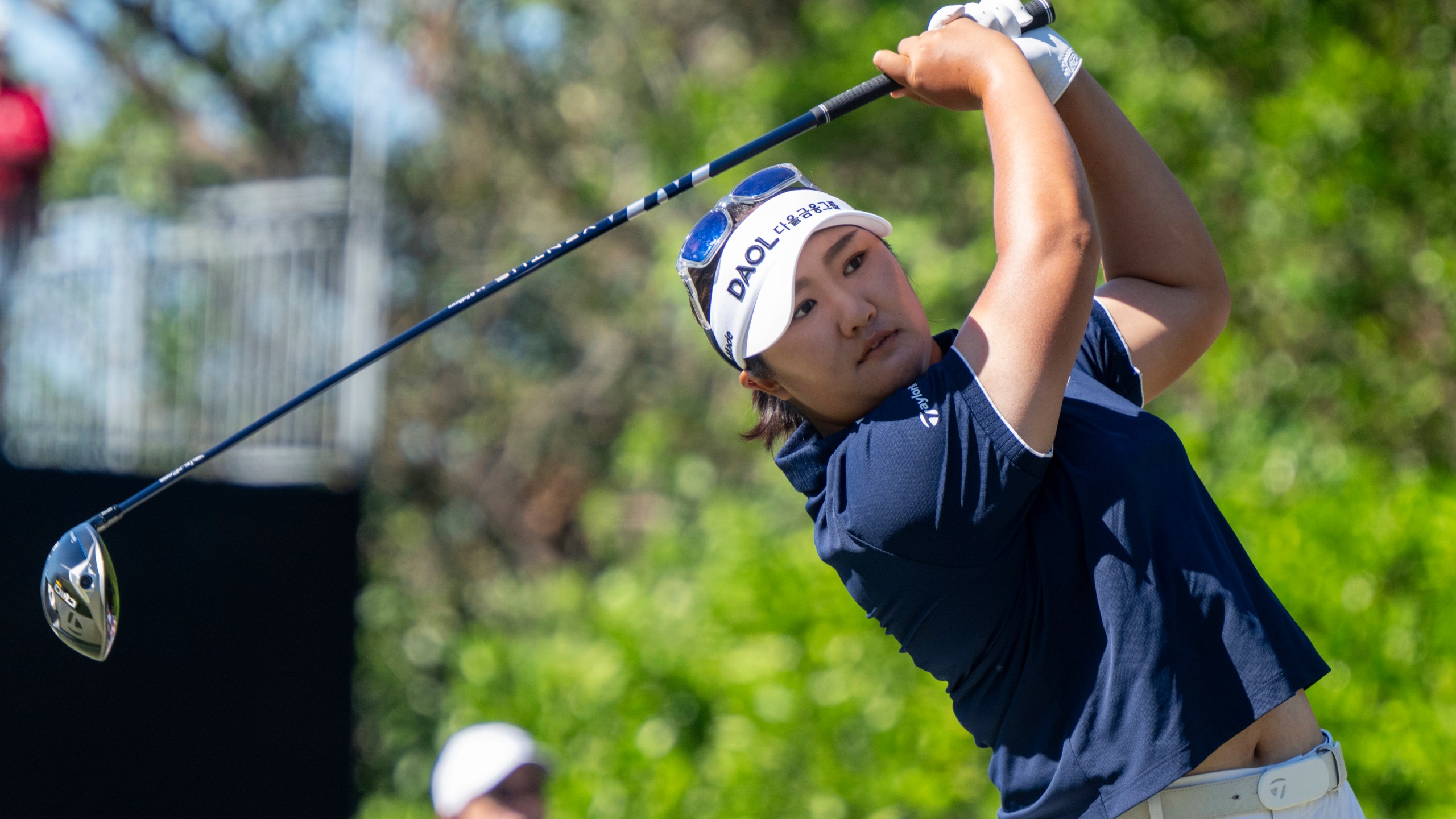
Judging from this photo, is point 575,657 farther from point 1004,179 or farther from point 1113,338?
point 1004,179

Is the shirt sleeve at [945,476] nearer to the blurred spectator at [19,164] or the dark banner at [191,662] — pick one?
the dark banner at [191,662]

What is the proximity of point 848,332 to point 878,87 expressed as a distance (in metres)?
0.48

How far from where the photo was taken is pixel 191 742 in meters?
5.52

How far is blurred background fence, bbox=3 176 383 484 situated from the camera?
5.84 m

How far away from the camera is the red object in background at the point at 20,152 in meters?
5.21

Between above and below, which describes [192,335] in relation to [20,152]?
below

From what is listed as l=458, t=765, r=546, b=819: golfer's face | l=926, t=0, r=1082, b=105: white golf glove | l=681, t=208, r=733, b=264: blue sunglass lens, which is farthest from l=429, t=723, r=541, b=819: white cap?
l=926, t=0, r=1082, b=105: white golf glove

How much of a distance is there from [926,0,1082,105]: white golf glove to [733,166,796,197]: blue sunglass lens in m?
0.29

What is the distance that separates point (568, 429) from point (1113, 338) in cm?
786

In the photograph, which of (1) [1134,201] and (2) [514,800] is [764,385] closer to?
(1) [1134,201]

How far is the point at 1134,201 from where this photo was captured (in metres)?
1.93

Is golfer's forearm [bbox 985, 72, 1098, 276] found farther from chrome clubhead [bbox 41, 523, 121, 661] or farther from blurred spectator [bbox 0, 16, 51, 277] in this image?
blurred spectator [bbox 0, 16, 51, 277]

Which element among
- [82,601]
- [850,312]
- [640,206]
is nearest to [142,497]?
[82,601]

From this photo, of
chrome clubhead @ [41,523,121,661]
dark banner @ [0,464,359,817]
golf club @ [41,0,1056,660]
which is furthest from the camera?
dark banner @ [0,464,359,817]
